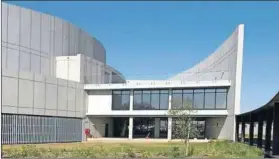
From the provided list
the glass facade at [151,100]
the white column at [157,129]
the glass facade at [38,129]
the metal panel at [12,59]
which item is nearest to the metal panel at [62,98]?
the glass facade at [38,129]

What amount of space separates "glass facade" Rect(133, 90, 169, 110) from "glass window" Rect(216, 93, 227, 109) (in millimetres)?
7289

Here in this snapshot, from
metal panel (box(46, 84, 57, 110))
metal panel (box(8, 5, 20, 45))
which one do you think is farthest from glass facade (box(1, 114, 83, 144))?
metal panel (box(8, 5, 20, 45))

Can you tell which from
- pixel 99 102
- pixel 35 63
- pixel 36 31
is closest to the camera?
pixel 36 31

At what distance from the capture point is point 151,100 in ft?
192

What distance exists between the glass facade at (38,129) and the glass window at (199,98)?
16570 millimetres

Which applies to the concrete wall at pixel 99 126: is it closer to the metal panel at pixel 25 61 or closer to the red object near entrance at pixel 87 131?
the red object near entrance at pixel 87 131

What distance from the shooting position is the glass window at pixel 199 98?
55.6 meters

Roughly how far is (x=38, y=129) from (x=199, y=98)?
2295cm

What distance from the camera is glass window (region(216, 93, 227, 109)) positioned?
5459 centimetres

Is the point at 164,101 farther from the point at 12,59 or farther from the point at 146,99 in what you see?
the point at 12,59

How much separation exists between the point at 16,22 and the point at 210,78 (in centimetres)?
2840

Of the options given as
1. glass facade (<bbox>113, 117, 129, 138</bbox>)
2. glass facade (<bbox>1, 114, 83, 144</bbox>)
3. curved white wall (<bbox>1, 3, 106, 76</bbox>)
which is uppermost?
curved white wall (<bbox>1, 3, 106, 76</bbox>)

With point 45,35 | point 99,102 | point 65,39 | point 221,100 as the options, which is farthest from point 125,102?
point 45,35

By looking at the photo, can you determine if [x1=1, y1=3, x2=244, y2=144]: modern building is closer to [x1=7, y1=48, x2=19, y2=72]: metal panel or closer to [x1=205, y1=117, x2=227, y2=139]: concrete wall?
[x1=205, y1=117, x2=227, y2=139]: concrete wall
